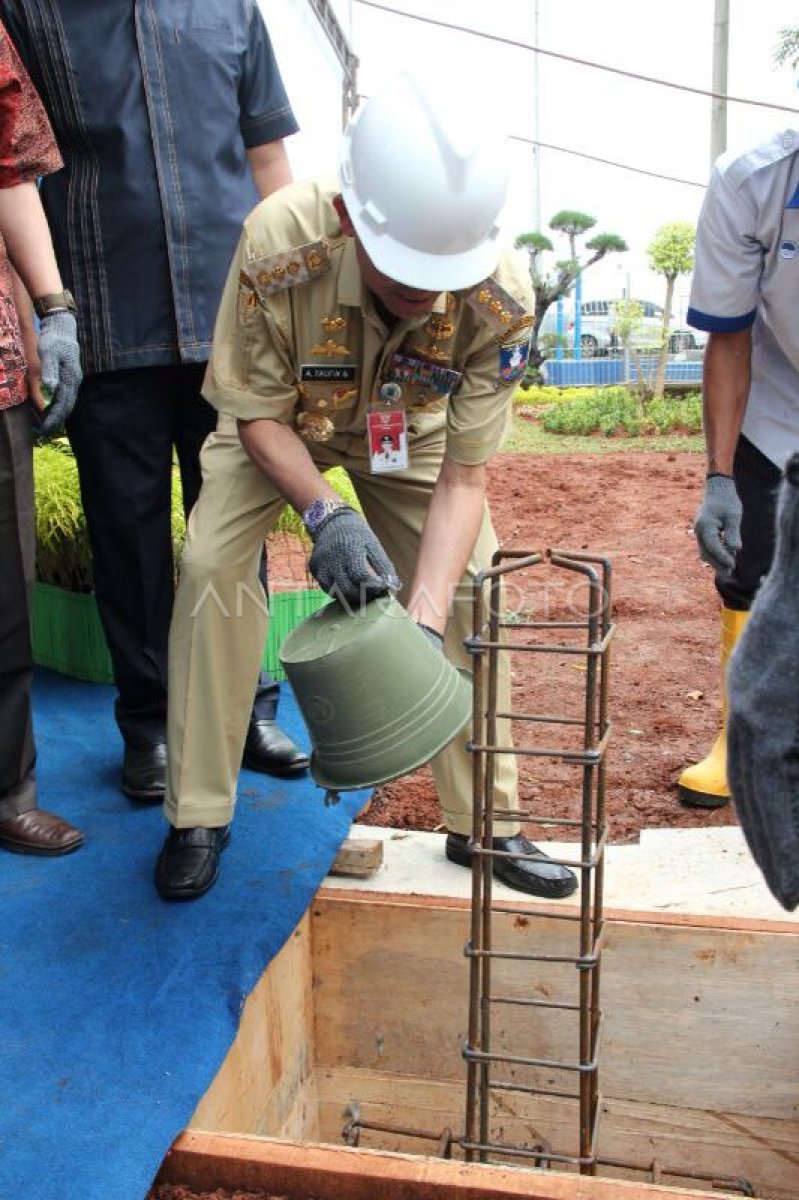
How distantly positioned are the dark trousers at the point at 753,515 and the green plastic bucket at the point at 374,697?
1.19 m

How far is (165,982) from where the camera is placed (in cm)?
212

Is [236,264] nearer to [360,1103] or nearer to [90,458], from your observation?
[90,458]

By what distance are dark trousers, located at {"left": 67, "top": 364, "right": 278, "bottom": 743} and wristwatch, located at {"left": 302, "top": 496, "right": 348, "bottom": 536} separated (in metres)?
0.67

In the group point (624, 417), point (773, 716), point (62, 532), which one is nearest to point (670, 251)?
point (624, 417)

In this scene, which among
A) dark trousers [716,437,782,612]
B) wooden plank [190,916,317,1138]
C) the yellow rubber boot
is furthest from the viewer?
the yellow rubber boot

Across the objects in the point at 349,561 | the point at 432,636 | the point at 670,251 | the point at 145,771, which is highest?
the point at 349,561

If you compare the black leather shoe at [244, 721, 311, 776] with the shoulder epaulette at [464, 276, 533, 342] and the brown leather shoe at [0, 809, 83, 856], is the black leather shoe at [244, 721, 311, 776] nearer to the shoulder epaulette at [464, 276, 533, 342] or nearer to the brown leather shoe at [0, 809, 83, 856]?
the brown leather shoe at [0, 809, 83, 856]

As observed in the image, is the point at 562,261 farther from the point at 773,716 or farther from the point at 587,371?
the point at 773,716

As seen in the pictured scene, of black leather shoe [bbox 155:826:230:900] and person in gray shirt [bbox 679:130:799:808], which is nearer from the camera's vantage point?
black leather shoe [bbox 155:826:230:900]

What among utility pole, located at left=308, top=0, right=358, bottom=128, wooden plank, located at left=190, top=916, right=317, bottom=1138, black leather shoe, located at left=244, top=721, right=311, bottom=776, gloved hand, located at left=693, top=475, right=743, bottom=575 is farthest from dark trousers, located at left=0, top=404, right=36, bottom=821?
utility pole, located at left=308, top=0, right=358, bottom=128

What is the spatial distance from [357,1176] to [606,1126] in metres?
0.94

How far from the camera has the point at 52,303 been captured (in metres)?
2.38

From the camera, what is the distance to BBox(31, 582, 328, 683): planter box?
11.5 ft

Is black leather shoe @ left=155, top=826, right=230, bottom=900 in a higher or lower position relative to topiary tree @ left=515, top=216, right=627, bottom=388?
higher
